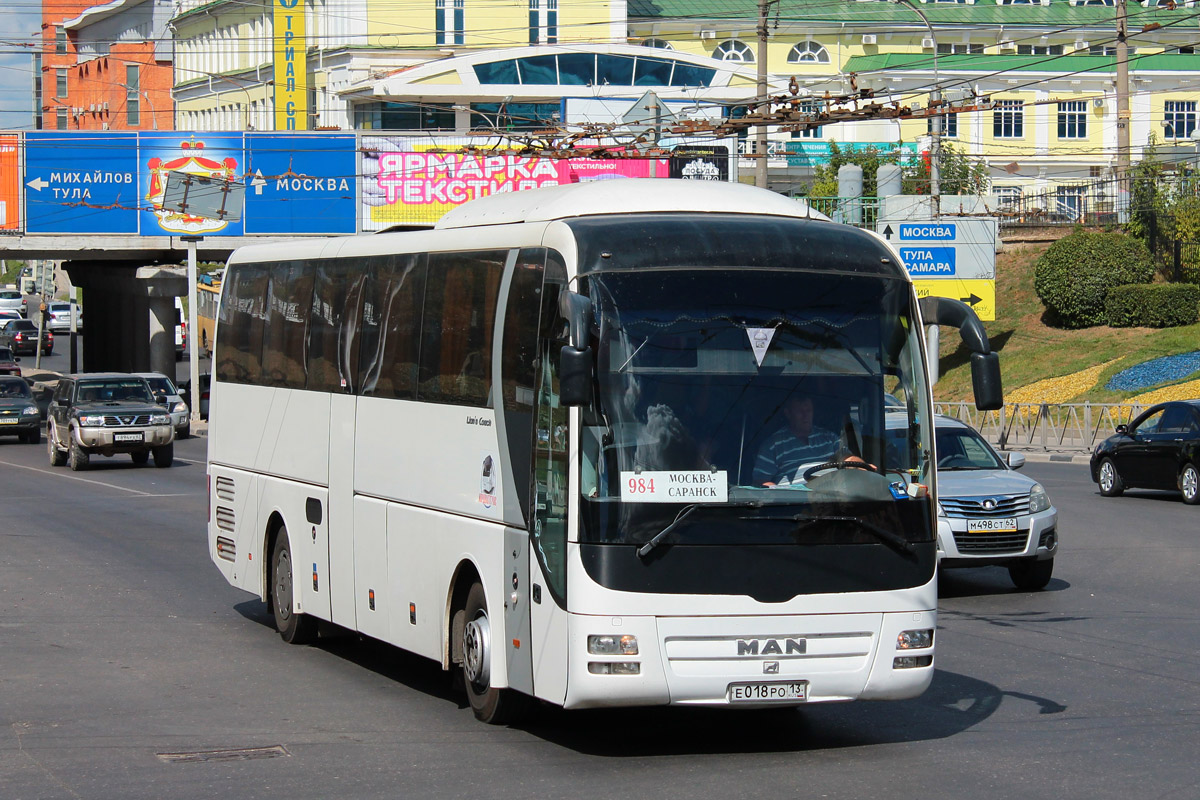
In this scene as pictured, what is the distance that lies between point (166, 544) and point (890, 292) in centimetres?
1187

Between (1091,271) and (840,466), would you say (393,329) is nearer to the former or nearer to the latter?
(840,466)

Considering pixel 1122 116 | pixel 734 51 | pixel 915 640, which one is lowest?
pixel 915 640

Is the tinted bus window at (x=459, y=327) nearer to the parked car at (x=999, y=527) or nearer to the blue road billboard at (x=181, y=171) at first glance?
the parked car at (x=999, y=527)

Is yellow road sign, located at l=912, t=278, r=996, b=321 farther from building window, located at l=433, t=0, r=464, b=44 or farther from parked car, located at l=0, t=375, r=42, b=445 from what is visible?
building window, located at l=433, t=0, r=464, b=44

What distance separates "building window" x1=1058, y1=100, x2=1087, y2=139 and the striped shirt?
81698 mm

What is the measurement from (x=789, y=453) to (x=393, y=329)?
330 centimetres

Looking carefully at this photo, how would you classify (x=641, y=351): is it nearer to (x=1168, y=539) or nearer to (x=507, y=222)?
(x=507, y=222)

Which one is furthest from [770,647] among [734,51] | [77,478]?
[734,51]

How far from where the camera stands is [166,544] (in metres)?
18.5

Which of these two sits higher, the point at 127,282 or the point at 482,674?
the point at 127,282

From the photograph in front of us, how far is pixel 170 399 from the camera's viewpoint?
124 ft

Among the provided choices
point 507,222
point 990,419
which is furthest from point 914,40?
point 507,222

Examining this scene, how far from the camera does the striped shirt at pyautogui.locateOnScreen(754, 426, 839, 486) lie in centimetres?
823

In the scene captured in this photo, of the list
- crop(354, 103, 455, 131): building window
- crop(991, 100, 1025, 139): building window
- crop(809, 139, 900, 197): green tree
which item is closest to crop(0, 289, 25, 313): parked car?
crop(354, 103, 455, 131): building window
